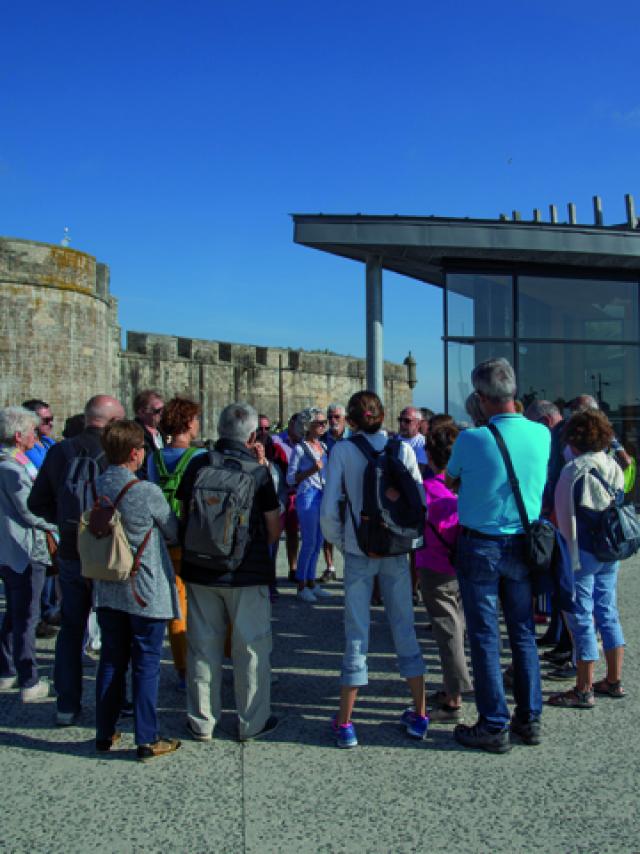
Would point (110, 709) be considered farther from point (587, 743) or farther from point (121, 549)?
point (587, 743)

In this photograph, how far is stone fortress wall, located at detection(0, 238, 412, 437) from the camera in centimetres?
→ 2377

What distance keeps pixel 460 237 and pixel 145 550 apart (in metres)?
8.22

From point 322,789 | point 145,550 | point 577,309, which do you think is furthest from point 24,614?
point 577,309

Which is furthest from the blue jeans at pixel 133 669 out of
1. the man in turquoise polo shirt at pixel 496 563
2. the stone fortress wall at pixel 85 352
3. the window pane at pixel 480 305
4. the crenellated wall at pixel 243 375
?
the crenellated wall at pixel 243 375

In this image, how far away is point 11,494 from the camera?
15.3 feet

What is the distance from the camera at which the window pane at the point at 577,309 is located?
1155 cm

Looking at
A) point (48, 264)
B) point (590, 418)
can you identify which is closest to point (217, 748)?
point (590, 418)

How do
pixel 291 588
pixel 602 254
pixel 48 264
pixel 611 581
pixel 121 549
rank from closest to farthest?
pixel 121 549 → pixel 611 581 → pixel 291 588 → pixel 602 254 → pixel 48 264

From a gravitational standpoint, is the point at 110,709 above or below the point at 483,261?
below

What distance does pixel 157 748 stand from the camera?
12.0 feet

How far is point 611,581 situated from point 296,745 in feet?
6.92

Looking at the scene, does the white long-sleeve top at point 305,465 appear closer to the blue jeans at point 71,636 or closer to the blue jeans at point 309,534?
the blue jeans at point 309,534

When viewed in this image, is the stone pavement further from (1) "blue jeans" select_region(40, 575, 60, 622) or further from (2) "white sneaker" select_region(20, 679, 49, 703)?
(1) "blue jeans" select_region(40, 575, 60, 622)

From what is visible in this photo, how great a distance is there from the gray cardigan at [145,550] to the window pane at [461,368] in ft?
25.2
